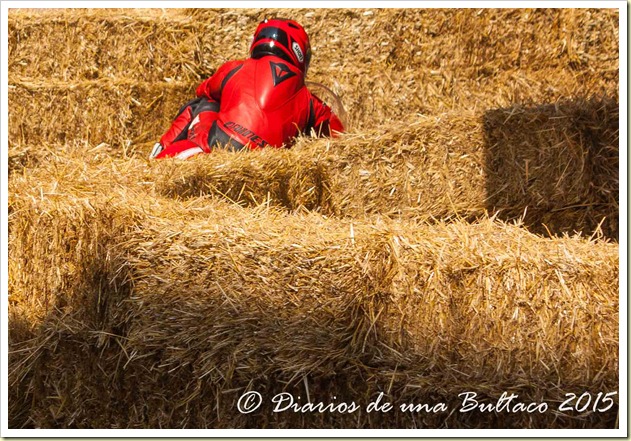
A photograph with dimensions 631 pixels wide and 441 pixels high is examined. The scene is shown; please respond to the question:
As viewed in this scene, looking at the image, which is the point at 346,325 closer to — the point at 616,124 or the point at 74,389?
the point at 74,389

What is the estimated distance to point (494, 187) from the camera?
16.8 feet

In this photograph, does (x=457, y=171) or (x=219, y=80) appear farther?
(x=219, y=80)

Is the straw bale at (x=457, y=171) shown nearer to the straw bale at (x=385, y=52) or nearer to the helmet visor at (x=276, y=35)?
the helmet visor at (x=276, y=35)

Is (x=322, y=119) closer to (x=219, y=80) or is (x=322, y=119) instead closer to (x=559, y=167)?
(x=219, y=80)

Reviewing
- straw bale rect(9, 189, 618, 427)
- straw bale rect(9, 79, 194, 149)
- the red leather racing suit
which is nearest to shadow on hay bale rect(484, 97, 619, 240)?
straw bale rect(9, 189, 618, 427)

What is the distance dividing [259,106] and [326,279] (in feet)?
9.16

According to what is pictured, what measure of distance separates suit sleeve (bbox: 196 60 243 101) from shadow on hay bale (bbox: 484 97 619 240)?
7.57ft

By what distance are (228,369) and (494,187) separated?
2.27 meters

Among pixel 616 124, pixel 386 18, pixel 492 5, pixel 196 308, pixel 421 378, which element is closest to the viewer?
pixel 421 378

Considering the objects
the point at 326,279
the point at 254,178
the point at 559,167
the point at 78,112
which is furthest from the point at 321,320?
the point at 78,112

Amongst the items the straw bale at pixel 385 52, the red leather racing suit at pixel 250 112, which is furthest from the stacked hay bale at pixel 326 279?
the straw bale at pixel 385 52

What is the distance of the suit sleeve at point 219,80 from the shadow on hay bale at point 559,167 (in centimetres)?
231

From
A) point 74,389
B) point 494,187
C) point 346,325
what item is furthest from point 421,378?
point 494,187

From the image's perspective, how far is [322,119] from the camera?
6.48 m
